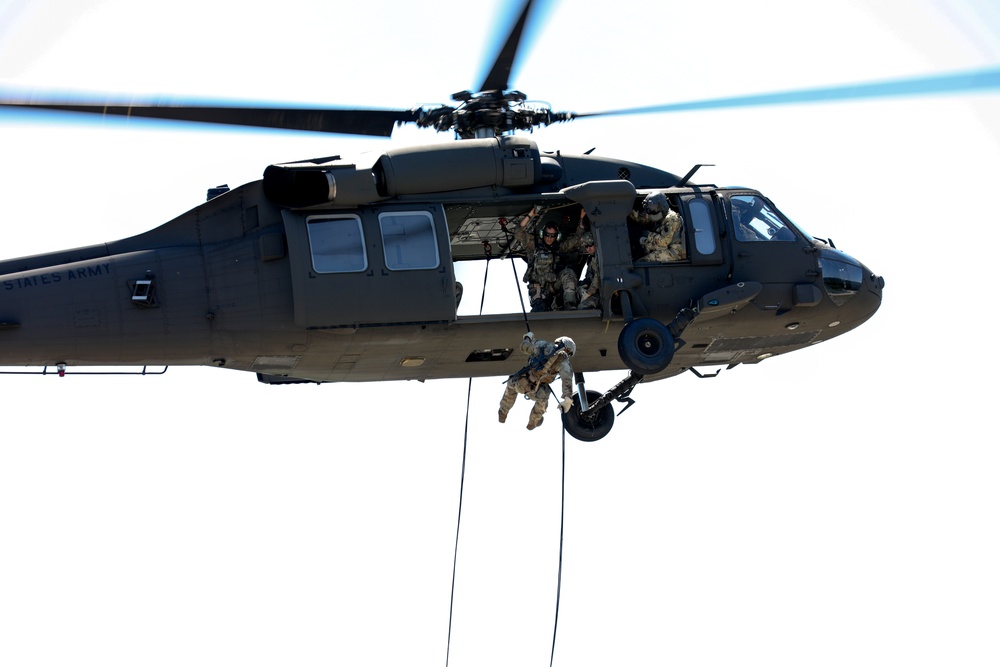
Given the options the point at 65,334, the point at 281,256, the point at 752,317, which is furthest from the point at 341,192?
the point at 752,317

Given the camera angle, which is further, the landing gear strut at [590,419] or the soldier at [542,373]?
the landing gear strut at [590,419]

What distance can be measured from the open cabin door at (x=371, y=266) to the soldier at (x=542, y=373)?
958mm

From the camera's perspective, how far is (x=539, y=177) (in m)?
17.5

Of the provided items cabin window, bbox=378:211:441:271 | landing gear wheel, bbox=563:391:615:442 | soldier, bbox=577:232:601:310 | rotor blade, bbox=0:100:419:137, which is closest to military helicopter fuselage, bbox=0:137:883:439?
cabin window, bbox=378:211:441:271

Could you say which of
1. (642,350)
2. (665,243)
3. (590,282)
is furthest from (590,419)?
(665,243)

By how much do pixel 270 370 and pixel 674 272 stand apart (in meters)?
4.66

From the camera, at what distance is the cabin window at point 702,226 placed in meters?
17.9

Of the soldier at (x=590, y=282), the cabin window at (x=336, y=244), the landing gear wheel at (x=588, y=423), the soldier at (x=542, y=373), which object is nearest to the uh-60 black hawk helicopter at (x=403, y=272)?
the cabin window at (x=336, y=244)

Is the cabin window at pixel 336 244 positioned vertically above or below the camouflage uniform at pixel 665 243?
below

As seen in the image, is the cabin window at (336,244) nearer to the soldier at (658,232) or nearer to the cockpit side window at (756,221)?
the soldier at (658,232)

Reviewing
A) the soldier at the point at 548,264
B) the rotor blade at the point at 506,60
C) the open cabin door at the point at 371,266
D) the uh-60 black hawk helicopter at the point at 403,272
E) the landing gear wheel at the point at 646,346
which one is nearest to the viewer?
the uh-60 black hawk helicopter at the point at 403,272

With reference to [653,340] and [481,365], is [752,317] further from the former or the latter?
[481,365]

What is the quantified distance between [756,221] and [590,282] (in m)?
2.20

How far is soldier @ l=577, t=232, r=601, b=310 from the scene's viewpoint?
1747 cm
